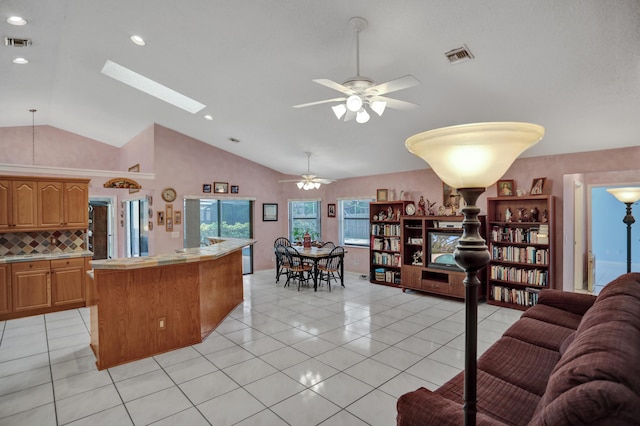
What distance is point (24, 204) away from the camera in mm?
4934

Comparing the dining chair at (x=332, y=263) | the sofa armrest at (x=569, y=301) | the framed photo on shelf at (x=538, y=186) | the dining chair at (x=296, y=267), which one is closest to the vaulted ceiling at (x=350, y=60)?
the framed photo on shelf at (x=538, y=186)

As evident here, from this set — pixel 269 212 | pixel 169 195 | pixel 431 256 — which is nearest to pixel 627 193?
pixel 431 256

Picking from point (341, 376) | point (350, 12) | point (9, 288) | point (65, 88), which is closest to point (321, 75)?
point (350, 12)

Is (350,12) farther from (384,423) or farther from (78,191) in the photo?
(78,191)

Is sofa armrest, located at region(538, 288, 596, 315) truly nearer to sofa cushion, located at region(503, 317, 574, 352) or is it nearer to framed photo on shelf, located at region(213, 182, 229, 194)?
sofa cushion, located at region(503, 317, 574, 352)

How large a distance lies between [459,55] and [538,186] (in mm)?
3068

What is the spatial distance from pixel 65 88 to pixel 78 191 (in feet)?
6.24

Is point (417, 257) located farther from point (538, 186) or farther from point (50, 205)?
point (50, 205)

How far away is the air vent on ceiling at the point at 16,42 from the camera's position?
3.88m

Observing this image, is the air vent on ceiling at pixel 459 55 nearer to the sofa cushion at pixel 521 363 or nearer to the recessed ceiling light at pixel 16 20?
the sofa cushion at pixel 521 363

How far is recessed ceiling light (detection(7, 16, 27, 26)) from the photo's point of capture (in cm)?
348

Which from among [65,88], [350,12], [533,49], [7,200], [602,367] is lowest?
[602,367]

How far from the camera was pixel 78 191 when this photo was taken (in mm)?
5367

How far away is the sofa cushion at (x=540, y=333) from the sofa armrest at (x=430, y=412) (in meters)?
1.40
